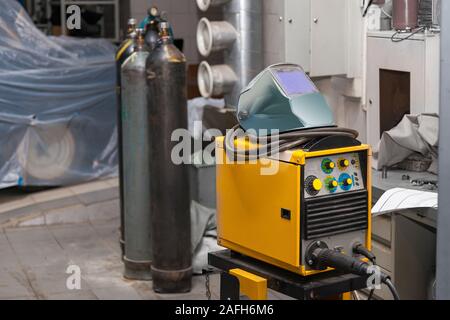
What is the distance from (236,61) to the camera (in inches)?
204

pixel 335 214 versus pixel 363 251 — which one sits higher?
pixel 335 214

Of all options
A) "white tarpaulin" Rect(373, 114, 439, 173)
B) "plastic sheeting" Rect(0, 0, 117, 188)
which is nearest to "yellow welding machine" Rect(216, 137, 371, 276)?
"white tarpaulin" Rect(373, 114, 439, 173)

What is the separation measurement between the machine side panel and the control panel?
6cm

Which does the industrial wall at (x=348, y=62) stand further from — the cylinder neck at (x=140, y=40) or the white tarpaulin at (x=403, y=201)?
the white tarpaulin at (x=403, y=201)

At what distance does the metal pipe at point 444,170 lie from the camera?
2.54m

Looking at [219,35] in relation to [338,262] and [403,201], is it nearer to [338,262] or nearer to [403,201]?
[403,201]

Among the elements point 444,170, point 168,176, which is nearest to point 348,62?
point 168,176

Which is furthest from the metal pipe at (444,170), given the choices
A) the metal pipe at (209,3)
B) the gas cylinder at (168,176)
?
the metal pipe at (209,3)

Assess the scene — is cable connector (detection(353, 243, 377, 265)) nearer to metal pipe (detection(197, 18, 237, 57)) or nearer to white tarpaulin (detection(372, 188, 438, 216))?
white tarpaulin (detection(372, 188, 438, 216))

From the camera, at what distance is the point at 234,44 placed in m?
5.17

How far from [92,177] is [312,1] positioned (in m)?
2.91

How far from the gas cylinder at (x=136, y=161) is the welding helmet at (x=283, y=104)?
92.3 inches

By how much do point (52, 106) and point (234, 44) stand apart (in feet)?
6.44
